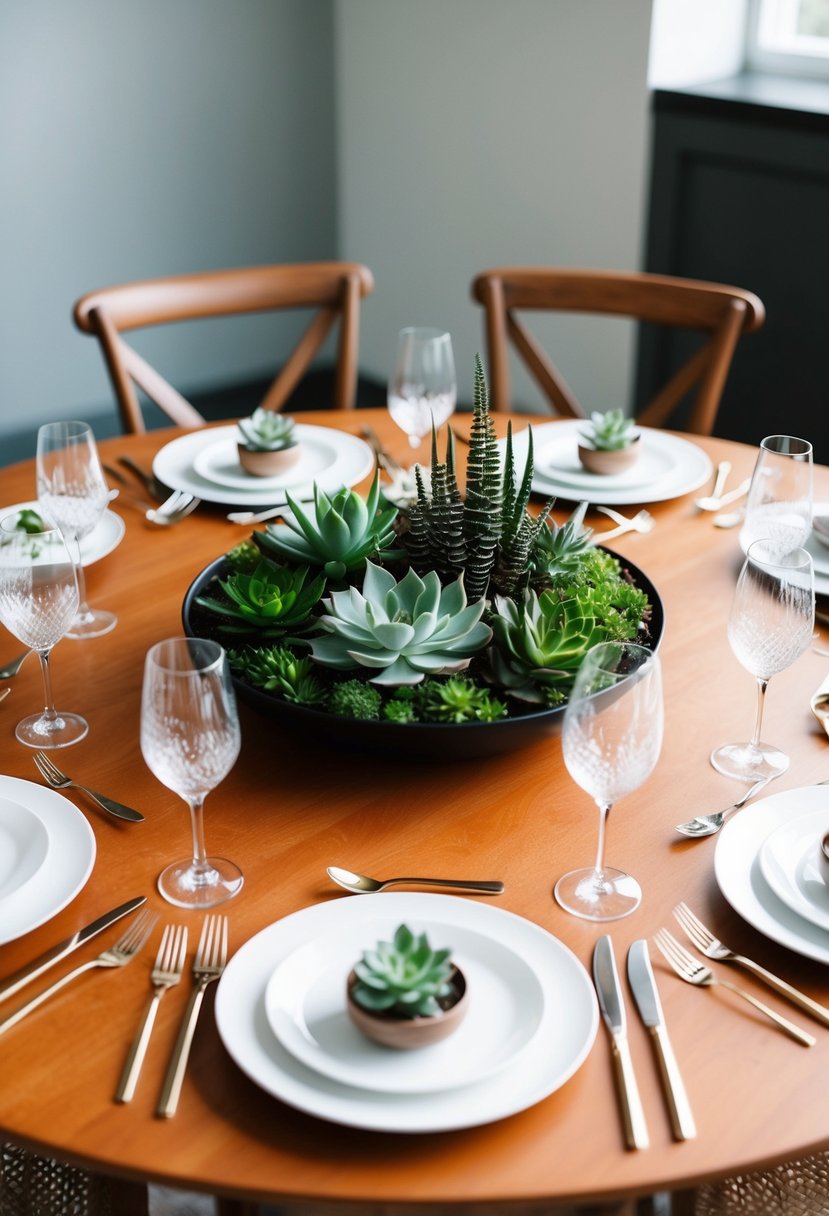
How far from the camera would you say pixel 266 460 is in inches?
69.6

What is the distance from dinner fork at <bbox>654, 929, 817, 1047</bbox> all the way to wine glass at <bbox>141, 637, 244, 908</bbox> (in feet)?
1.21

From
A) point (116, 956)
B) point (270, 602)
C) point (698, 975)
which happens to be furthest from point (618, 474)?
point (116, 956)

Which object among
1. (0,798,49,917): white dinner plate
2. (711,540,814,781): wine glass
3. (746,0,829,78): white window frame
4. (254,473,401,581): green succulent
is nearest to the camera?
(0,798,49,917): white dinner plate

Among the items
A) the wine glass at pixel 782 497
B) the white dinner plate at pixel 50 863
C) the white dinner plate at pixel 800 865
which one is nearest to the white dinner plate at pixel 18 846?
the white dinner plate at pixel 50 863

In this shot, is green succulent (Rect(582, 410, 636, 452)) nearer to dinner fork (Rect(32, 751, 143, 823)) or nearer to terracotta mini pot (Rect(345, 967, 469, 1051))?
dinner fork (Rect(32, 751, 143, 823))

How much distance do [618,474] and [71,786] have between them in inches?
37.2

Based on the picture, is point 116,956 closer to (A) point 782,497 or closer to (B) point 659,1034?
(B) point 659,1034

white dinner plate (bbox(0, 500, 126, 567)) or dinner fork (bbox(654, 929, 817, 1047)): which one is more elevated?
white dinner plate (bbox(0, 500, 126, 567))

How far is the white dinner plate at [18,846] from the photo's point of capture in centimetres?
103

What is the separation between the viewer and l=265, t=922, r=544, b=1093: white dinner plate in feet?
2.75

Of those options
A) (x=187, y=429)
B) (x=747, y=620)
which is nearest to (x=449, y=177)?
(x=187, y=429)

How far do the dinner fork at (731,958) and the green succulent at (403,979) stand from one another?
0.24m

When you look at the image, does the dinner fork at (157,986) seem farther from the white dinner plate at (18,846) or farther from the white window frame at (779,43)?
the white window frame at (779,43)

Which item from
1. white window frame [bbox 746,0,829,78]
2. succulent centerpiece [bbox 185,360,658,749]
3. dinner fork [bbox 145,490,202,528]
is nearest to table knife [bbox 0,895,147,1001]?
succulent centerpiece [bbox 185,360,658,749]
